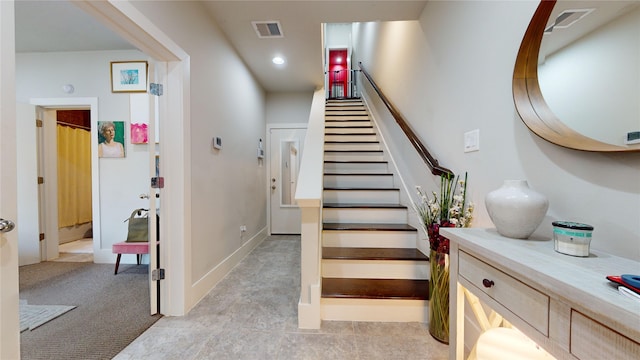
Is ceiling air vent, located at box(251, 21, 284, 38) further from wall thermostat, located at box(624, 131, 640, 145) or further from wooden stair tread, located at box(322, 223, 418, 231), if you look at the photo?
wall thermostat, located at box(624, 131, 640, 145)

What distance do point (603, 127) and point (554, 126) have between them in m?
0.18

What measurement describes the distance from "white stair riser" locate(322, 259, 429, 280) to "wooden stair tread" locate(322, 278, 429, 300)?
1.5 inches

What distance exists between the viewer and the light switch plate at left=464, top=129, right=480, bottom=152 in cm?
148

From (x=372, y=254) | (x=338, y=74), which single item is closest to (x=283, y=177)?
(x=372, y=254)

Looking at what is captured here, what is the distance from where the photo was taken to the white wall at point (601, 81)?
28.5 inches

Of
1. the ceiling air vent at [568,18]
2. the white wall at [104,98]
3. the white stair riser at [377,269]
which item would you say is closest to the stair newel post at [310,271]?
the white stair riser at [377,269]

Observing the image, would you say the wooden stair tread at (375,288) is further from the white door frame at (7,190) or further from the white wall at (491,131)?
the white door frame at (7,190)

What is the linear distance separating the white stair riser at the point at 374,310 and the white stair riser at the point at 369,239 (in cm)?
→ 56

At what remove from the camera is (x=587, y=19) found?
87 cm

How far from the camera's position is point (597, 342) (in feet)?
1.66

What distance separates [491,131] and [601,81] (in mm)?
555

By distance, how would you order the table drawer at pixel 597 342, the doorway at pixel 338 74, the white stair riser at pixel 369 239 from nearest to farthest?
the table drawer at pixel 597 342 < the white stair riser at pixel 369 239 < the doorway at pixel 338 74

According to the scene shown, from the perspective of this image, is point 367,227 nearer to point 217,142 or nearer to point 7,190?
point 217,142

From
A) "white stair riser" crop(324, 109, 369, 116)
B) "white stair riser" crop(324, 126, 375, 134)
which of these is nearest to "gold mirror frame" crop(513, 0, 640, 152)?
"white stair riser" crop(324, 126, 375, 134)
